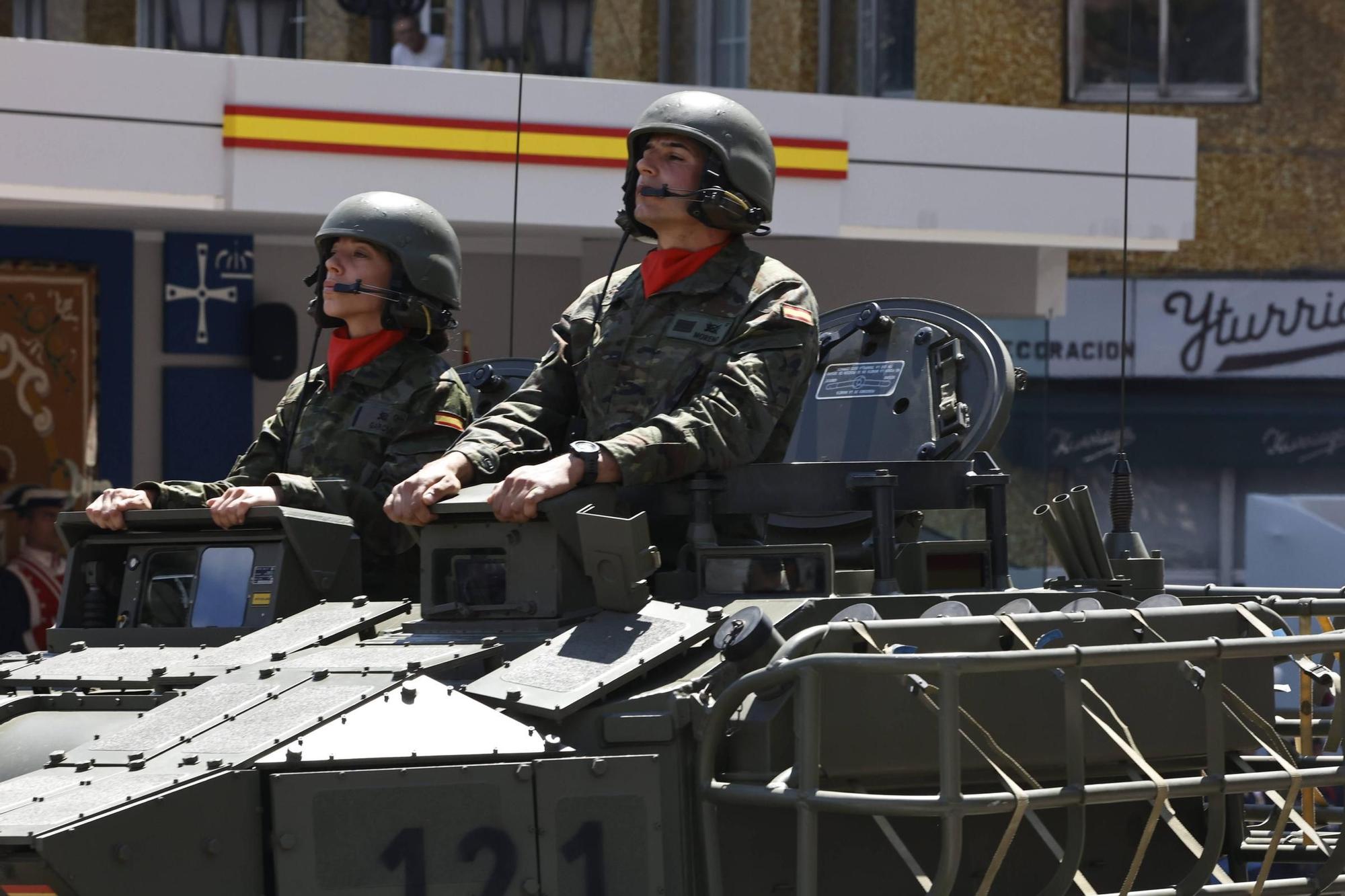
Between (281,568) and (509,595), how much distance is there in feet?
2.79

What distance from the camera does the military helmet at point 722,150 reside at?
19.0 feet

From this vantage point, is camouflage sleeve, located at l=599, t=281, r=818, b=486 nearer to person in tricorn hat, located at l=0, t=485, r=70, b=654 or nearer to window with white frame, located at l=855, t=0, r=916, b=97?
person in tricorn hat, located at l=0, t=485, r=70, b=654

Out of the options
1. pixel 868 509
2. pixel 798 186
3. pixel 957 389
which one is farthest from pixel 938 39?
pixel 868 509

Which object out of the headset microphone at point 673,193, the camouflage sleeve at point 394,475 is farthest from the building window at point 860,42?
the headset microphone at point 673,193

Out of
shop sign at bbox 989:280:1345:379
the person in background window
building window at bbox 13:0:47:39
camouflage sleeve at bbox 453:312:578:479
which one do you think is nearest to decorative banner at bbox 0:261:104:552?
the person in background window

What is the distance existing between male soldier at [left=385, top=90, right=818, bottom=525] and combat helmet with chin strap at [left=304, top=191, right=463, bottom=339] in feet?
2.08

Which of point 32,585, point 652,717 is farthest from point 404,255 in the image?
point 32,585

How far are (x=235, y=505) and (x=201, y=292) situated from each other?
8.45 m

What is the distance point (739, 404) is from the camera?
18.0 ft

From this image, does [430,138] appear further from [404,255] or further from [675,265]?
[675,265]

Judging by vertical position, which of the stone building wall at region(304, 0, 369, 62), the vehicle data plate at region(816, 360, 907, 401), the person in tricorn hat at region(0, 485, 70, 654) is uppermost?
the stone building wall at region(304, 0, 369, 62)

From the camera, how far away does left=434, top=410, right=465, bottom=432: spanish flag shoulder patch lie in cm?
645

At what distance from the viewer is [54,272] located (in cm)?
1343

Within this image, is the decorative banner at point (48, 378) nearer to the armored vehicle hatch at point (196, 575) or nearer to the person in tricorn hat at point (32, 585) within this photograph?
the person in tricorn hat at point (32, 585)
